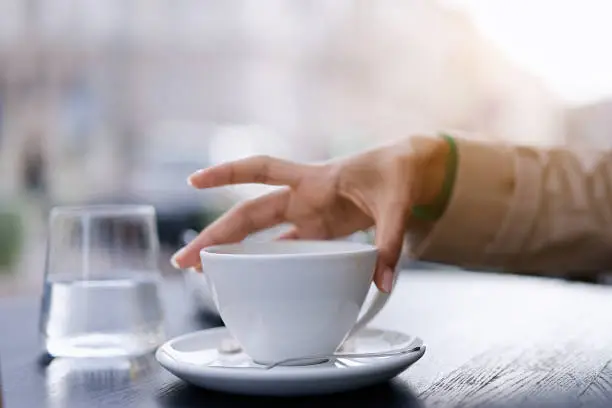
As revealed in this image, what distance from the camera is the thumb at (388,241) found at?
45 cm

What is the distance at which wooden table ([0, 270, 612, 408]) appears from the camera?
373 mm

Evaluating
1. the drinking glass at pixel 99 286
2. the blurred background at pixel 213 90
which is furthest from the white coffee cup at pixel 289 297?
the blurred background at pixel 213 90

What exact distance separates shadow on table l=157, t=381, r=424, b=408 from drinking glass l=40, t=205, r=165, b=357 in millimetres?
128

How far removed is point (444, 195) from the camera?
2.43ft

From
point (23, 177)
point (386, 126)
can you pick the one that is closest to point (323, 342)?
point (386, 126)

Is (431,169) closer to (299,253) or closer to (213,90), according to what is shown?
(299,253)

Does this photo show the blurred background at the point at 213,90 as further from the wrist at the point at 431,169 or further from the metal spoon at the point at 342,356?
the metal spoon at the point at 342,356

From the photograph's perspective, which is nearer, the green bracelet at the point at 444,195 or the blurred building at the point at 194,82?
the green bracelet at the point at 444,195

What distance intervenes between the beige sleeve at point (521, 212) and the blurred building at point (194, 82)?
229cm

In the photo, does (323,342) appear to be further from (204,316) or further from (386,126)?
(386,126)

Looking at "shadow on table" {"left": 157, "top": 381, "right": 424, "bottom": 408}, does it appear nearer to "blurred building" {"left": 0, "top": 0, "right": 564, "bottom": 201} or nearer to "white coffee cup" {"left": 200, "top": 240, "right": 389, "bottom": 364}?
"white coffee cup" {"left": 200, "top": 240, "right": 389, "bottom": 364}

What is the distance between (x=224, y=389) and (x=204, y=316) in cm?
28

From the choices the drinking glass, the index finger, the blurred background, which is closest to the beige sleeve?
the index finger

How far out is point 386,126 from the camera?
3158mm
